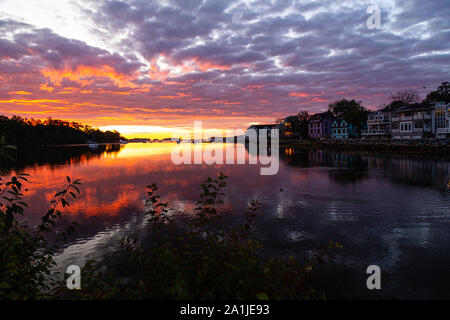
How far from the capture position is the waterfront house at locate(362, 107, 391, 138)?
93.9 meters

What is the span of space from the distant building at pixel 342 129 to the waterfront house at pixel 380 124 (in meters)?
22.2

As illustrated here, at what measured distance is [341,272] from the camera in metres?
9.51

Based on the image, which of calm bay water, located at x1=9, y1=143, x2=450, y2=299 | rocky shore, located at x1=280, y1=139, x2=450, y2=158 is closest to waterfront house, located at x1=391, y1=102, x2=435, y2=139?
rocky shore, located at x1=280, y1=139, x2=450, y2=158

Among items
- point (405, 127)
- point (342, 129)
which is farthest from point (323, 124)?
point (405, 127)

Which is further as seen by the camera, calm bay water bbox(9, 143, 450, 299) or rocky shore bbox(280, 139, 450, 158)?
rocky shore bbox(280, 139, 450, 158)

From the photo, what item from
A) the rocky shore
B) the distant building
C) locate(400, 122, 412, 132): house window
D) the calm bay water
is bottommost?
the calm bay water

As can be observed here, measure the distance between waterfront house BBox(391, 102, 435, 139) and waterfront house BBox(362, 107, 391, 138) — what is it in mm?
8819

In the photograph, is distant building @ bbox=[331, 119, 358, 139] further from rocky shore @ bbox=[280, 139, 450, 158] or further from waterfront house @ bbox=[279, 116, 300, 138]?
rocky shore @ bbox=[280, 139, 450, 158]

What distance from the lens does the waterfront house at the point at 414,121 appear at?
242 ft

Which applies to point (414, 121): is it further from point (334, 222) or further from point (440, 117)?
point (334, 222)

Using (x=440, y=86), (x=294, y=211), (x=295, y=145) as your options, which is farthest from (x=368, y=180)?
(x=440, y=86)

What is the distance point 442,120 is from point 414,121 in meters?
7.54

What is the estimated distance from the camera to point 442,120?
2756 inches
